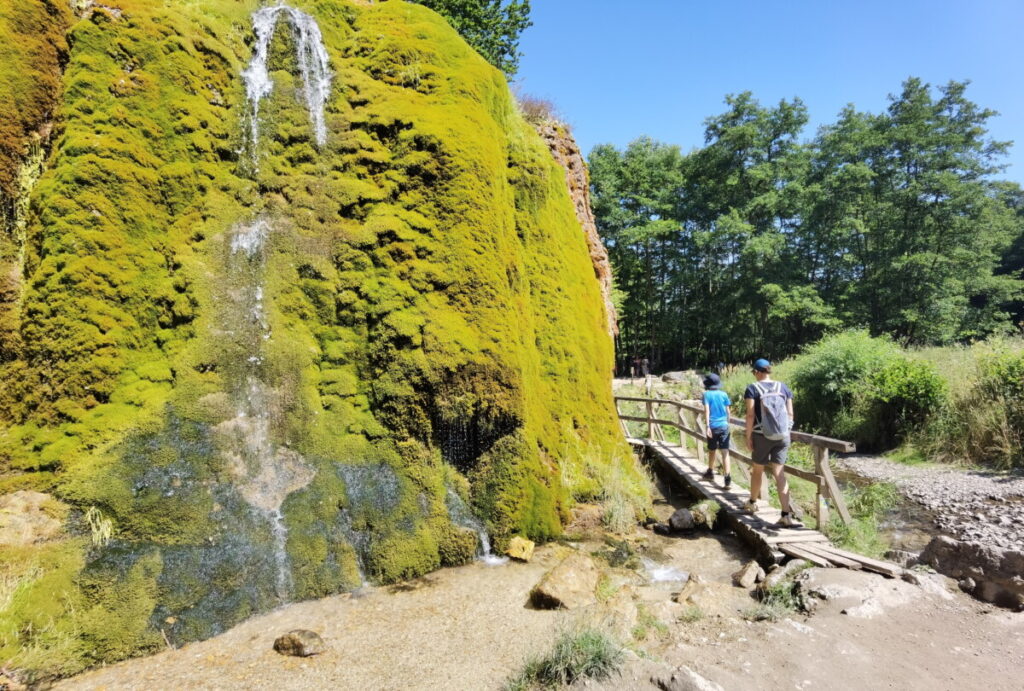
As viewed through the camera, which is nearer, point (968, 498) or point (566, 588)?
point (566, 588)

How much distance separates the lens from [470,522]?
20.1ft

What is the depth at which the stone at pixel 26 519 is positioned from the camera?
4.20m

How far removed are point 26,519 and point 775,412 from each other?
751cm

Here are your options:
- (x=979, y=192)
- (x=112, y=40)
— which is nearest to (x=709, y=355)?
(x=979, y=192)

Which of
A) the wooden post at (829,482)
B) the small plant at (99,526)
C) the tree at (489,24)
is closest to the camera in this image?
the small plant at (99,526)

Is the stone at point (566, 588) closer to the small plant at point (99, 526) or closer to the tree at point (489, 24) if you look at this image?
the small plant at point (99, 526)

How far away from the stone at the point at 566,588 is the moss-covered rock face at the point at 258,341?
1.15 metres

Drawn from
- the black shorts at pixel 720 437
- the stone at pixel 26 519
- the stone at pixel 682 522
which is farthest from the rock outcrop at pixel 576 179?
the stone at pixel 26 519

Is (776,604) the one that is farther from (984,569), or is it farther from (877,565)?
(984,569)

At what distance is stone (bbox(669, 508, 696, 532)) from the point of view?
7133mm

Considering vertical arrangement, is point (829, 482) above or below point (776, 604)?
above

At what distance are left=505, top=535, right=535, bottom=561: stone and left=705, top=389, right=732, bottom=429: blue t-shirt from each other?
3.76 m

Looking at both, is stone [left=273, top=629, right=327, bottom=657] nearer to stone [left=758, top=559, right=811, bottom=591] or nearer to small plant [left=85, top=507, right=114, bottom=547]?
small plant [left=85, top=507, right=114, bottom=547]

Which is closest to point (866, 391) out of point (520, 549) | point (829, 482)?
point (829, 482)
